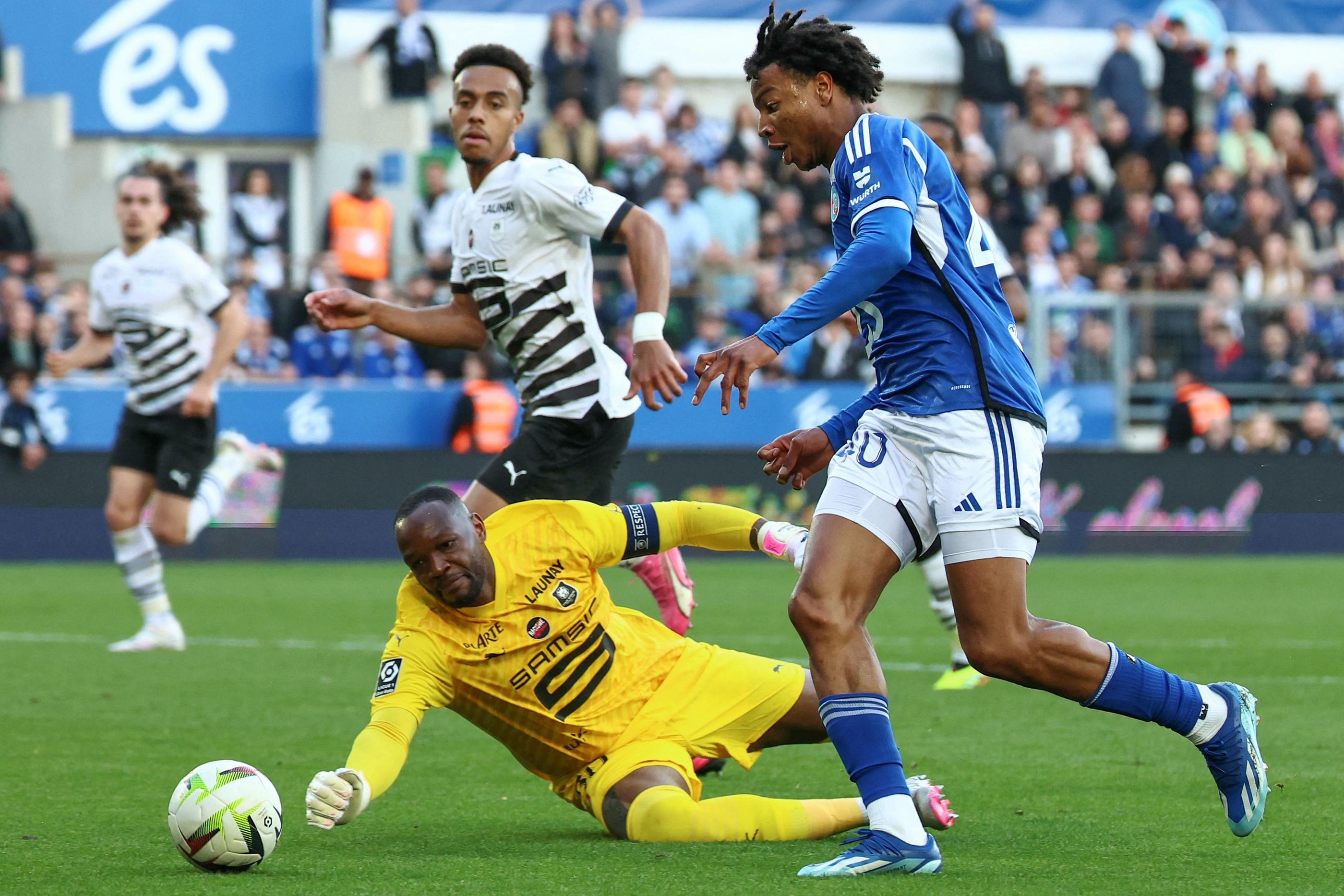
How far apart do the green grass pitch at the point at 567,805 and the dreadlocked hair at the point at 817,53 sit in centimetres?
195

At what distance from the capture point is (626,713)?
16.7 ft

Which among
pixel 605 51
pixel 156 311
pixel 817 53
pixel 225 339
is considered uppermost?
pixel 605 51

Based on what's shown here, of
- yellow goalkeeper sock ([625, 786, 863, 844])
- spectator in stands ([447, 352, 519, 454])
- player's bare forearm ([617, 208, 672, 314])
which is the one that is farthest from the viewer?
spectator in stands ([447, 352, 519, 454])

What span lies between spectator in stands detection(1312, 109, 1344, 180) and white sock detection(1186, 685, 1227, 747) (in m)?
18.8

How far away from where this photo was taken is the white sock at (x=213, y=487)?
1033 cm

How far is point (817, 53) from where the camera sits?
15.7ft

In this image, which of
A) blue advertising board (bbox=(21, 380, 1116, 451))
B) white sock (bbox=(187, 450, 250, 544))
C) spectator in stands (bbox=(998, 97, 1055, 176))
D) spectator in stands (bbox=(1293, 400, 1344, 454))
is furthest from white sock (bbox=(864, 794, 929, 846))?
spectator in stands (bbox=(998, 97, 1055, 176))

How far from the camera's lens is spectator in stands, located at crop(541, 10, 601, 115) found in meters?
Answer: 20.5

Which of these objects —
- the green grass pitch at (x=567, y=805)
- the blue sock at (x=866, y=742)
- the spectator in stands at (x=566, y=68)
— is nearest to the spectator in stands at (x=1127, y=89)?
the spectator in stands at (x=566, y=68)

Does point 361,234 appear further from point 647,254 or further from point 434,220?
point 647,254

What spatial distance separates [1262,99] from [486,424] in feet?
38.0

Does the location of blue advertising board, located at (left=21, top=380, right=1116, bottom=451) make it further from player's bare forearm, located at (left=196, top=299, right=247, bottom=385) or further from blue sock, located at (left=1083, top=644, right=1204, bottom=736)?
blue sock, located at (left=1083, top=644, right=1204, bottom=736)

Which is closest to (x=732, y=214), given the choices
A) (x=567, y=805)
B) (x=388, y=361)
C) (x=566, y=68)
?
(x=566, y=68)

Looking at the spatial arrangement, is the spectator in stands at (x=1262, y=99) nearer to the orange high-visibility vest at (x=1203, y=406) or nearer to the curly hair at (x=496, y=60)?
the orange high-visibility vest at (x=1203, y=406)
